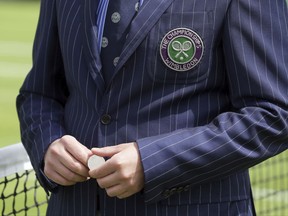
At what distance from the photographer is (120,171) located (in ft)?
8.36

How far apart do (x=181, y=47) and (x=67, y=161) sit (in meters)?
0.51

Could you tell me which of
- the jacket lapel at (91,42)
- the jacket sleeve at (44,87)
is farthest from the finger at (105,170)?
the jacket sleeve at (44,87)

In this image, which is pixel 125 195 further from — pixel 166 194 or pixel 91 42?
pixel 91 42

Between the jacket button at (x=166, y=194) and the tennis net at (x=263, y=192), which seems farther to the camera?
the tennis net at (x=263, y=192)

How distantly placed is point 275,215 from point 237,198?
5.04 metres

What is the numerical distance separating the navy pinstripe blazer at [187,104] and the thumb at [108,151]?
7cm

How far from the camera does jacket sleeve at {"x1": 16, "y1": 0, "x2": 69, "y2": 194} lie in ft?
9.91

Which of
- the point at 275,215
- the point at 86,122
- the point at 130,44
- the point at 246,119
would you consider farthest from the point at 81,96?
the point at 275,215

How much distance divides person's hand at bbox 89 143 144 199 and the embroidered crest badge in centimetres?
30

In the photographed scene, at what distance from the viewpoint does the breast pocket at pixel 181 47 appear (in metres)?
2.67

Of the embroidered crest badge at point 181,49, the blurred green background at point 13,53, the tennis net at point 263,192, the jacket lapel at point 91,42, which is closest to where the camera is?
the embroidered crest badge at point 181,49

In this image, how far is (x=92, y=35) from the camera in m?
2.81

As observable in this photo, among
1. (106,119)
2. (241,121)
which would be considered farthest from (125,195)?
(241,121)

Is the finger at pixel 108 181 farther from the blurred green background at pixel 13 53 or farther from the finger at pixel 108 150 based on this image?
the blurred green background at pixel 13 53
